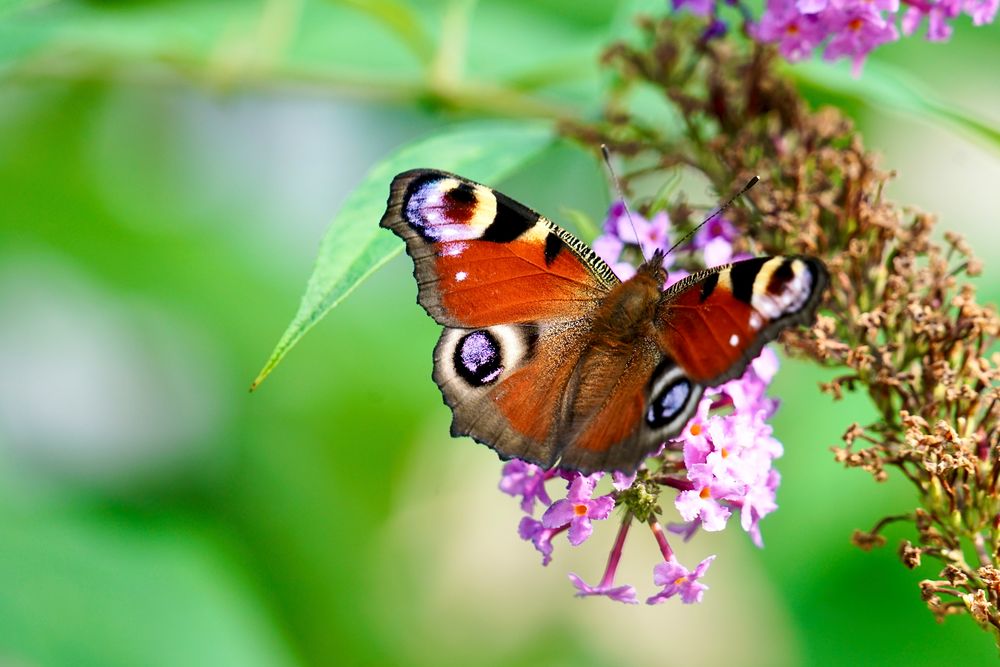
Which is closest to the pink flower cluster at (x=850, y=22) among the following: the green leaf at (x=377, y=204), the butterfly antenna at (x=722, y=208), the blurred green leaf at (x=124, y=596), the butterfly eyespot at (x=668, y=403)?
the butterfly antenna at (x=722, y=208)

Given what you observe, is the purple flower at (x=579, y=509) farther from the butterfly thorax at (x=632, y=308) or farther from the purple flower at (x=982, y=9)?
the purple flower at (x=982, y=9)

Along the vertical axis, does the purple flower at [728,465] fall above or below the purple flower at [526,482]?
above

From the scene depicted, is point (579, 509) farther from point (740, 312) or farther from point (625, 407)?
point (740, 312)

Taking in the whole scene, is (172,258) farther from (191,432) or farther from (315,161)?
(315,161)

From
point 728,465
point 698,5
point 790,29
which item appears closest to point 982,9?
point 790,29

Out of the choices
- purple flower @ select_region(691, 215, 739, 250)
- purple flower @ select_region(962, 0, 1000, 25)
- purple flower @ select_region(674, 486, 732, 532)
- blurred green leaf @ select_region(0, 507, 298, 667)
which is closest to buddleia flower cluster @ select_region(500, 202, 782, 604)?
purple flower @ select_region(674, 486, 732, 532)

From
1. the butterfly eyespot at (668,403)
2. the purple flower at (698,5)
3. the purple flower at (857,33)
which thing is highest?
the purple flower at (857,33)
